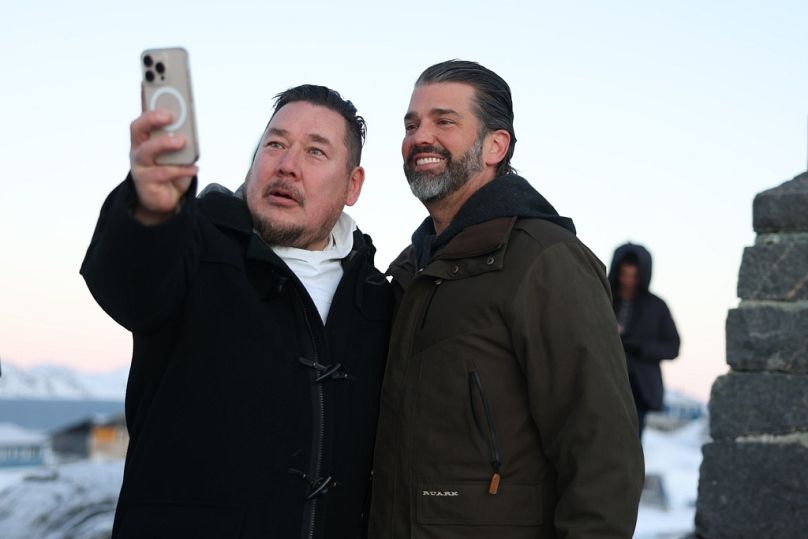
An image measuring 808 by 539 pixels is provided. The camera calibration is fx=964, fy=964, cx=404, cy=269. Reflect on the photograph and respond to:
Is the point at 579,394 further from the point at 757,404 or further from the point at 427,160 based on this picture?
the point at 757,404

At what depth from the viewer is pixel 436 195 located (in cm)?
335

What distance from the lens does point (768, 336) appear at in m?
4.69

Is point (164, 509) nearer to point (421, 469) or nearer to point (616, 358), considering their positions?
point (421, 469)

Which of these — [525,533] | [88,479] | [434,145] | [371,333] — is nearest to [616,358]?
[525,533]

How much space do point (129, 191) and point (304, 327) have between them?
29.1 inches

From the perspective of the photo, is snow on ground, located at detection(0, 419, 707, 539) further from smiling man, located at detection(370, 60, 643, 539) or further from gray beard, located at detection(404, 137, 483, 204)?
smiling man, located at detection(370, 60, 643, 539)

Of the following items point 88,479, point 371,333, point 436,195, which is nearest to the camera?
point 371,333

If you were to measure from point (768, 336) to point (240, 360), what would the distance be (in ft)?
9.93

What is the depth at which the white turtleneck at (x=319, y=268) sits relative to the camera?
9.67ft

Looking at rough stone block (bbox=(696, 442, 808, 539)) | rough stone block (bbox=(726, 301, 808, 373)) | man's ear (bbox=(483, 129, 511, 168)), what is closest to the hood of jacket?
man's ear (bbox=(483, 129, 511, 168))

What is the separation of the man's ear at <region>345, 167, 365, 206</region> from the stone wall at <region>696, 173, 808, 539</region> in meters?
2.36

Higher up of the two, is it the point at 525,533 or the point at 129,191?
the point at 129,191

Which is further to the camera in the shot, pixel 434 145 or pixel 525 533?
pixel 434 145

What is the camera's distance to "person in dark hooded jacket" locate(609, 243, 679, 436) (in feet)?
22.2
